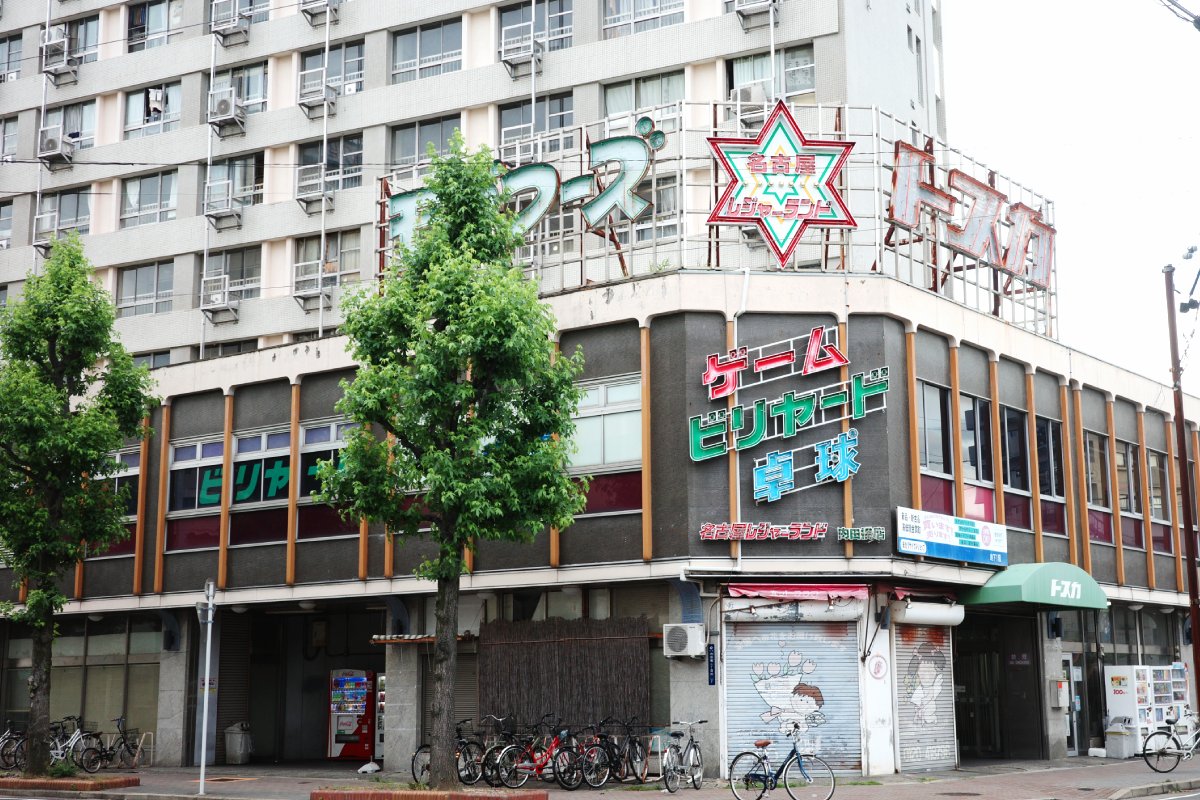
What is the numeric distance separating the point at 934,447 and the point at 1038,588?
10.4ft

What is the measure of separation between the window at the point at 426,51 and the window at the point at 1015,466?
20.6 meters

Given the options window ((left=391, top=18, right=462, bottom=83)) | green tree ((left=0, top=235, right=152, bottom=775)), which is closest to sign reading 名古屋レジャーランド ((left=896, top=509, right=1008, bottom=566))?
green tree ((left=0, top=235, right=152, bottom=775))

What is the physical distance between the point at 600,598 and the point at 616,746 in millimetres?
2988

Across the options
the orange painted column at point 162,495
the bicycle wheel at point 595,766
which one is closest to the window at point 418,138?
the orange painted column at point 162,495

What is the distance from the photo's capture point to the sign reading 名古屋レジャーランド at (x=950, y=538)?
23.5m

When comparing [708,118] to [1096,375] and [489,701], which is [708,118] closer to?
[1096,375]

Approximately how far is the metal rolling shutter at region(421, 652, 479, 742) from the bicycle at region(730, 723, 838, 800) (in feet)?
21.4

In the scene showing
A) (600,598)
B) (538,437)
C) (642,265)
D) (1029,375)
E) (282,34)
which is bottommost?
(600,598)

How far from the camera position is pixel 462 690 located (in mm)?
25703

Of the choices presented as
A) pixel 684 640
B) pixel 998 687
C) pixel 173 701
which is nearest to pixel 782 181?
pixel 684 640

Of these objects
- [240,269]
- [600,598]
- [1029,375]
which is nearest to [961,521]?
[1029,375]

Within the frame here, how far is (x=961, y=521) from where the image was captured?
979 inches

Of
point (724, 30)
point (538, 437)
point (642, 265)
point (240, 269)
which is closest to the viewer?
point (538, 437)

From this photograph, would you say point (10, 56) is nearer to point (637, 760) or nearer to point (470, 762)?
point (470, 762)
